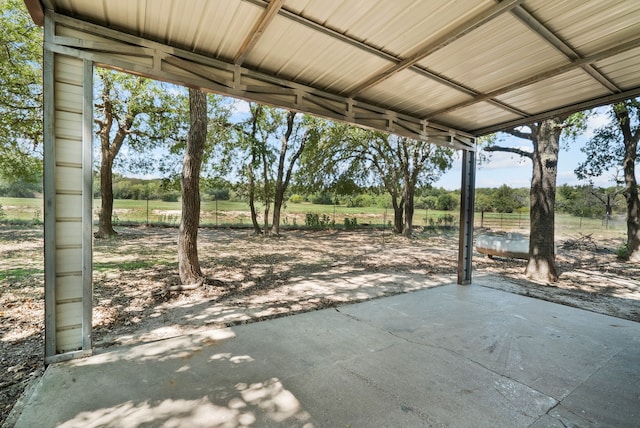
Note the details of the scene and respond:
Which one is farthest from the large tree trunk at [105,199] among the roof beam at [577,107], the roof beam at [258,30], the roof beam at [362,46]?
the roof beam at [577,107]

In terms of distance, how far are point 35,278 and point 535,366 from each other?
7306 millimetres

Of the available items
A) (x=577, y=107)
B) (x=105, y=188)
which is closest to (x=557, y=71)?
(x=577, y=107)

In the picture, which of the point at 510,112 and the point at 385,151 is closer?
the point at 510,112

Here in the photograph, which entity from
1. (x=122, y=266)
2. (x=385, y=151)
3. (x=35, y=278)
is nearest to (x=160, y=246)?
(x=122, y=266)

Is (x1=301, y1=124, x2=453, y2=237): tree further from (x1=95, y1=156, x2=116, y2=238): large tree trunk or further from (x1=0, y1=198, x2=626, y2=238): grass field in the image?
(x1=95, y1=156, x2=116, y2=238): large tree trunk

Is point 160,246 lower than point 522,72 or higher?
lower

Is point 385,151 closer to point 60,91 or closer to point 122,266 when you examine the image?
point 122,266

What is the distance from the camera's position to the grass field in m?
12.6

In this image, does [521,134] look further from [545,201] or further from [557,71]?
[557,71]

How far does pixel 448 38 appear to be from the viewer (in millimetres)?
2688

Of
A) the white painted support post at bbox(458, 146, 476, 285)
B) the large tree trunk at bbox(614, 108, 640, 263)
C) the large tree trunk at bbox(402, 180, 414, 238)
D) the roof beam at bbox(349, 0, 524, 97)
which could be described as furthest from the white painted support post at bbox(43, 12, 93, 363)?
the large tree trunk at bbox(402, 180, 414, 238)

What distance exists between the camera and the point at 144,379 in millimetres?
2301

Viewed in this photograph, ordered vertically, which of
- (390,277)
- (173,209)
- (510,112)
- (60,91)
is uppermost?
(510,112)

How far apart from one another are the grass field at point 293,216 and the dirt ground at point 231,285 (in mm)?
3972
